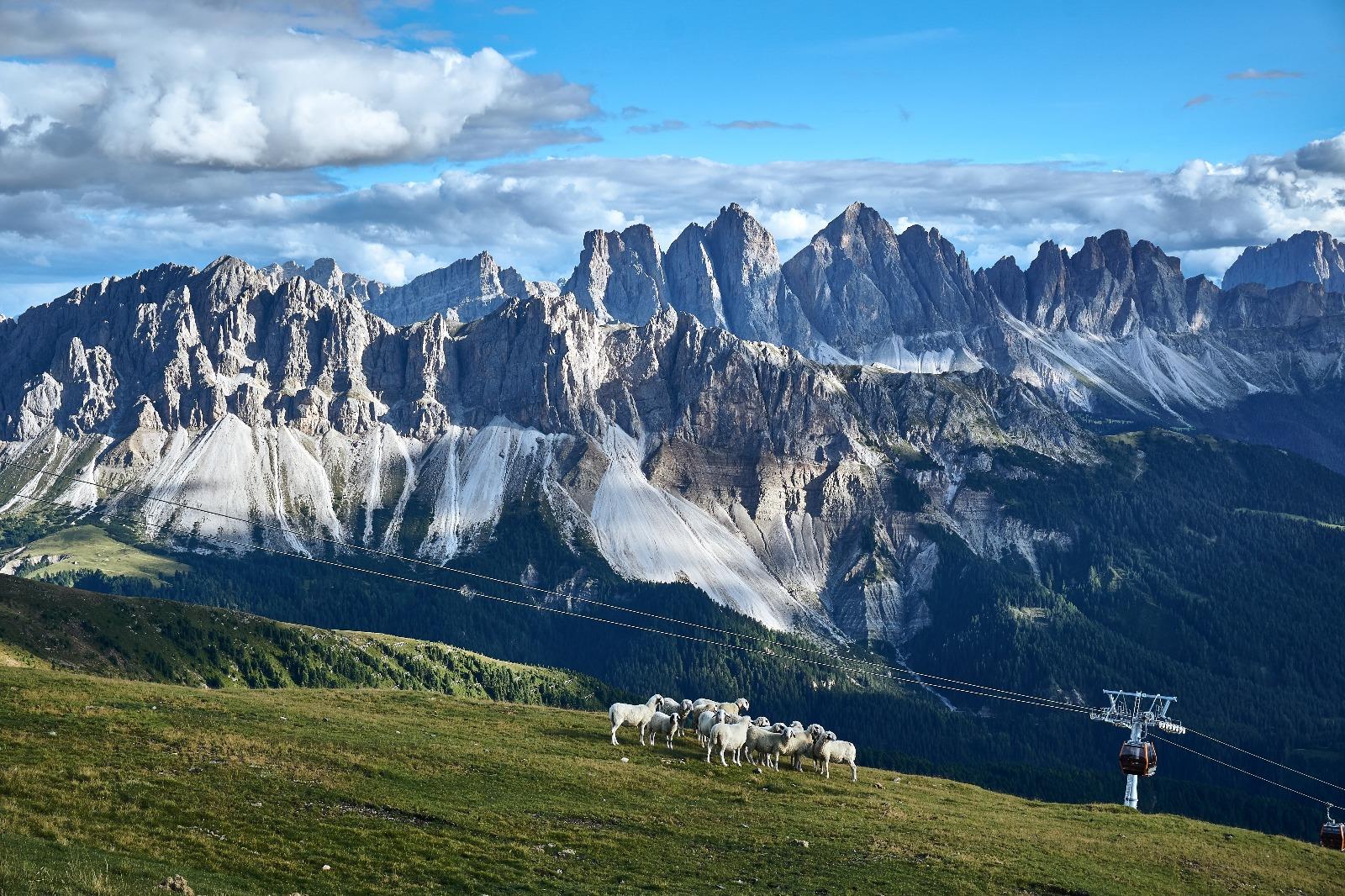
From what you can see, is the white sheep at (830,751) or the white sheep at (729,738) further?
the white sheep at (830,751)

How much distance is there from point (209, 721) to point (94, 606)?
10816cm

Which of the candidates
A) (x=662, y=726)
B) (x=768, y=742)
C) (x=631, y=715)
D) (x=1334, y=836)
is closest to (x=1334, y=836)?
(x=1334, y=836)

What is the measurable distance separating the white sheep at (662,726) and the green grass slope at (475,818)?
4.71 feet

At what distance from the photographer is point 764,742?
7875 centimetres

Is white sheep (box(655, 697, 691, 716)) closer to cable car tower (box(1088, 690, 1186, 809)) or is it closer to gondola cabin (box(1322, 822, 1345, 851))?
cable car tower (box(1088, 690, 1186, 809))

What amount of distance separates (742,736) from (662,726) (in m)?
6.31

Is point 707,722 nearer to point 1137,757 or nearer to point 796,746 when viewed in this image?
point 796,746

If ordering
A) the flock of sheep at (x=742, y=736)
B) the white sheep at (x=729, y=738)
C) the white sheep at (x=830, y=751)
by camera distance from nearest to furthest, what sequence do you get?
the white sheep at (x=729, y=738)
the flock of sheep at (x=742, y=736)
the white sheep at (x=830, y=751)

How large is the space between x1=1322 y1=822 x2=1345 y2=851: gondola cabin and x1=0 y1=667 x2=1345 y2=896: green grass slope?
31.7 feet

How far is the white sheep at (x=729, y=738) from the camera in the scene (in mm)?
77438

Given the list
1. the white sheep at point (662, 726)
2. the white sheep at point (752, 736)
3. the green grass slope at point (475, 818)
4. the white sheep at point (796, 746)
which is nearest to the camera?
the green grass slope at point (475, 818)

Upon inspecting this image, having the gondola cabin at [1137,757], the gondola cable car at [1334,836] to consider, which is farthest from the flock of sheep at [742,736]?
the gondola cable car at [1334,836]

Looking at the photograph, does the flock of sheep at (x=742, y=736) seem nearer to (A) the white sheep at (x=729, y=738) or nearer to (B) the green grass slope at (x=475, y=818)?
(A) the white sheep at (x=729, y=738)

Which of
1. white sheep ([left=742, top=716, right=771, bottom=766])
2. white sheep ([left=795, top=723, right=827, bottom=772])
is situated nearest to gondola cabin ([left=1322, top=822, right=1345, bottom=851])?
white sheep ([left=795, top=723, right=827, bottom=772])
